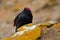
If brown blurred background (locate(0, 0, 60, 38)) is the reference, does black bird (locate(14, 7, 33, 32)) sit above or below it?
below

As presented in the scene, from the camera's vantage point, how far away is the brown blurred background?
19953 millimetres

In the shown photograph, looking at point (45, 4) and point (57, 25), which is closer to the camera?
point (57, 25)

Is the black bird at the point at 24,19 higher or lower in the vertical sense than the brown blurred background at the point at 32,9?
lower

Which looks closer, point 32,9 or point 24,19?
point 24,19

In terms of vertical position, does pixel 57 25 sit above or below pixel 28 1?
below

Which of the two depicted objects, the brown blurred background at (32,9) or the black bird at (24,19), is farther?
the brown blurred background at (32,9)

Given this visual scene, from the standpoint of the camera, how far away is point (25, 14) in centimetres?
919

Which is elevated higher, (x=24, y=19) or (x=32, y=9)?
(x=32, y=9)

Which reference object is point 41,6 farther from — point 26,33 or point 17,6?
point 26,33

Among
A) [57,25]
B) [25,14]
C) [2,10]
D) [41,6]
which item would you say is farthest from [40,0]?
[57,25]

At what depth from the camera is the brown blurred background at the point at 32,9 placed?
20.0 metres

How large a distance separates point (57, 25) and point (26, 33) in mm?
859

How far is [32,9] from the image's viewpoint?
72.5 ft

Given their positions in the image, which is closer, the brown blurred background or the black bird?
the black bird
